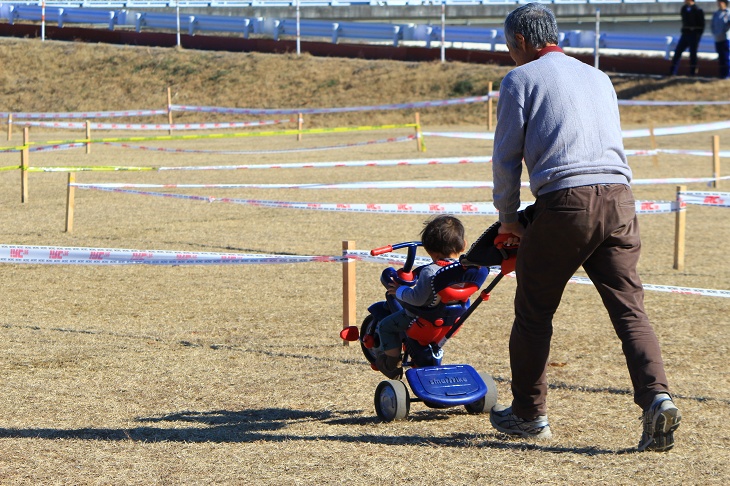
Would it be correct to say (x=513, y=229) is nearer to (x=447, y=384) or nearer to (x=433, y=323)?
(x=433, y=323)

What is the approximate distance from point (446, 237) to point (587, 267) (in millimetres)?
812

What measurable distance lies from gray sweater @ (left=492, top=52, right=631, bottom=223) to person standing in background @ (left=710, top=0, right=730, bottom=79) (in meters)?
23.8

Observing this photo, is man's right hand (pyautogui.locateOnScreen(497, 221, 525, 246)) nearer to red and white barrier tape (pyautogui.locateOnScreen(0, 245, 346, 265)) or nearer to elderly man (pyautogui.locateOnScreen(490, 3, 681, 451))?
elderly man (pyautogui.locateOnScreen(490, 3, 681, 451))

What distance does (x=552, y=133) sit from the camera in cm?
422

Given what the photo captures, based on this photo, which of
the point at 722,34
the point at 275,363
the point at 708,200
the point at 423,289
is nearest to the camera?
the point at 423,289

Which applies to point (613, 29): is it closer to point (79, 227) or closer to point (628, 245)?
point (79, 227)

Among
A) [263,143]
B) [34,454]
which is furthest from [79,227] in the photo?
[263,143]

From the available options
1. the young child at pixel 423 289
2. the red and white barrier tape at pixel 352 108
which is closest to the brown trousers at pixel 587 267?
the young child at pixel 423 289

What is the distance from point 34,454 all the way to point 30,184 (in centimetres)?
1327

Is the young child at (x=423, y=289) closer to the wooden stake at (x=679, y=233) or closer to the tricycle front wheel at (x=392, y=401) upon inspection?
the tricycle front wheel at (x=392, y=401)

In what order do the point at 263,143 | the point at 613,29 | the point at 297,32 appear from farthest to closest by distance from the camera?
1. the point at 613,29
2. the point at 297,32
3. the point at 263,143

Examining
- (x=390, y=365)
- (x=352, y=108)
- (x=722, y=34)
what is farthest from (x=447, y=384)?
(x=722, y=34)

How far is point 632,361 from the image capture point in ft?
14.3

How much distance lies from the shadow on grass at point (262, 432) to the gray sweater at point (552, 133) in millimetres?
1124
